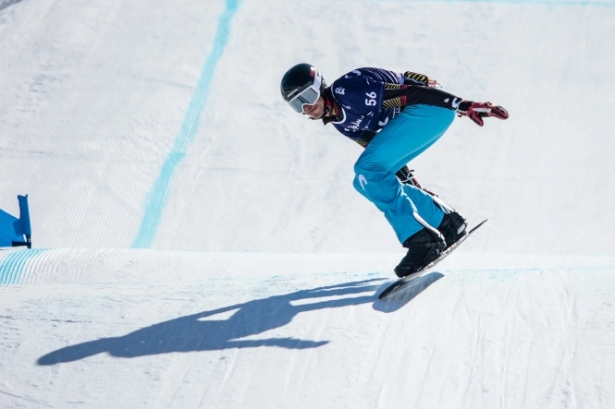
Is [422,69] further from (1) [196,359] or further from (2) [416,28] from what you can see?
(1) [196,359]

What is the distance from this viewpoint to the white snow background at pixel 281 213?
361 cm

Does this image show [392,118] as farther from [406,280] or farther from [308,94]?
[406,280]

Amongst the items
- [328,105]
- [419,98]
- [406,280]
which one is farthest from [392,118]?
[406,280]

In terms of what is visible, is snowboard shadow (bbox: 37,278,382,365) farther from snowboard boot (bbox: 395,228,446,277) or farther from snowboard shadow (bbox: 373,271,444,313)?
snowboard boot (bbox: 395,228,446,277)

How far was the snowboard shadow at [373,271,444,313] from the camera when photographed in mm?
4150

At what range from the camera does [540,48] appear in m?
7.89

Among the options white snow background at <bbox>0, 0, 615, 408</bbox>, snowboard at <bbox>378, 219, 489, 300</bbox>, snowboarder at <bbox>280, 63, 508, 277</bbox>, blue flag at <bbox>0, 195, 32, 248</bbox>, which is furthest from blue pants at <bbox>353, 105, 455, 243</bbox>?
blue flag at <bbox>0, 195, 32, 248</bbox>

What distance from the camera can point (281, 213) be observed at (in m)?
6.32

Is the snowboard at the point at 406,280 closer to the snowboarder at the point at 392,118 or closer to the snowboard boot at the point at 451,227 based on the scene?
the snowboarder at the point at 392,118

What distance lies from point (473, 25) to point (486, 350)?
16.9ft

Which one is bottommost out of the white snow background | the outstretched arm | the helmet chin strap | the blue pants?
the white snow background

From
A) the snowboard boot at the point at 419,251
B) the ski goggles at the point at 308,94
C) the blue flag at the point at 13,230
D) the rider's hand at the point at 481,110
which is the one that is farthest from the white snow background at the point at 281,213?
the ski goggles at the point at 308,94

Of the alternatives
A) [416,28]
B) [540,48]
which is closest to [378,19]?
[416,28]

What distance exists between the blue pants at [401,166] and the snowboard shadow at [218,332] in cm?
43
